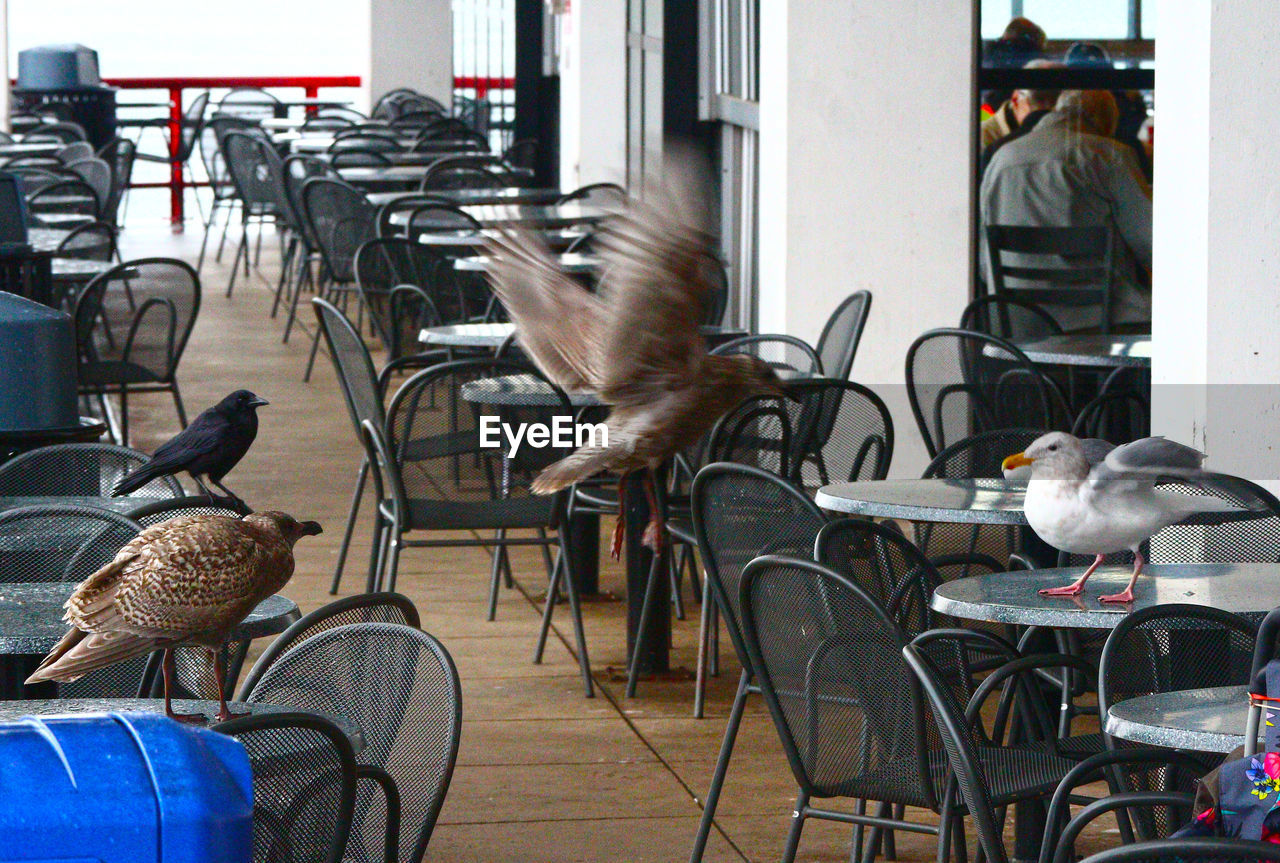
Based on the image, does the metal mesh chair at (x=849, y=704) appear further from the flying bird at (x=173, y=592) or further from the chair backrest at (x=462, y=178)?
the chair backrest at (x=462, y=178)

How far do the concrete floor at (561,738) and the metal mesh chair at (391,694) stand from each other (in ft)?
3.84

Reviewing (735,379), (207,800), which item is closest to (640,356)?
(735,379)

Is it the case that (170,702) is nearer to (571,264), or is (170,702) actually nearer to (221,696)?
(221,696)

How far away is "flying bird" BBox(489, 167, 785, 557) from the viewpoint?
378cm

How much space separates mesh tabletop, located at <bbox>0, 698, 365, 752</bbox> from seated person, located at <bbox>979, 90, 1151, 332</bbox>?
4.88m

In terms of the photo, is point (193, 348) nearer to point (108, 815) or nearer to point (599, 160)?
point (599, 160)

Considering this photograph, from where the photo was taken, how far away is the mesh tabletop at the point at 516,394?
4746mm

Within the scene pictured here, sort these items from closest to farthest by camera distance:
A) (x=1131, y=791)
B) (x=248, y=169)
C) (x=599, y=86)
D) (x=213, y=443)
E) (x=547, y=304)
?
(x=1131, y=791) → (x=213, y=443) → (x=547, y=304) → (x=599, y=86) → (x=248, y=169)

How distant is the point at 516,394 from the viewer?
15.6 feet

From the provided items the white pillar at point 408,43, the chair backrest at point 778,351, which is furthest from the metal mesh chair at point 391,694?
the white pillar at point 408,43

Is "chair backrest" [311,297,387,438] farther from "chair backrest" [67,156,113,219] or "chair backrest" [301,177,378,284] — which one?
"chair backrest" [67,156,113,219]

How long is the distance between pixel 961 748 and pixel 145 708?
102 cm

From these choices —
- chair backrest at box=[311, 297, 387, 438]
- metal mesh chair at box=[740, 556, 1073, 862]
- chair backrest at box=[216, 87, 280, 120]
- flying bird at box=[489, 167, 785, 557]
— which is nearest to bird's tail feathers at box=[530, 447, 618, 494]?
flying bird at box=[489, 167, 785, 557]

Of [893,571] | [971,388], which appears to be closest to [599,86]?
[971,388]
